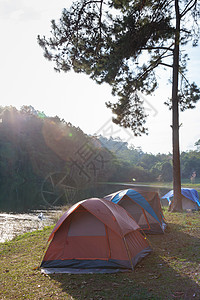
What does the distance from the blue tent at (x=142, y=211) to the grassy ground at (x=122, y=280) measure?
137cm

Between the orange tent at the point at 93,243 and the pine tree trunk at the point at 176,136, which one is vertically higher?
the pine tree trunk at the point at 176,136

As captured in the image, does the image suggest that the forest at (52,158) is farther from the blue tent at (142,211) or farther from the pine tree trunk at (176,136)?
the blue tent at (142,211)

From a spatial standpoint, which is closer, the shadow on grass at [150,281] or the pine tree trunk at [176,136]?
the shadow on grass at [150,281]

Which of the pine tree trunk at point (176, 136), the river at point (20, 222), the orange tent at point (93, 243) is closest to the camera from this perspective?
the orange tent at point (93, 243)

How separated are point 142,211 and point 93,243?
333 centimetres

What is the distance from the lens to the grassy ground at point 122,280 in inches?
175

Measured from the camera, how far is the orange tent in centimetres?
575

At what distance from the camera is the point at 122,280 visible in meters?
5.03

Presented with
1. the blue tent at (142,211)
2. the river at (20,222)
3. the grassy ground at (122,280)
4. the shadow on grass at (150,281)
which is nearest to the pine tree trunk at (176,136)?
the blue tent at (142,211)

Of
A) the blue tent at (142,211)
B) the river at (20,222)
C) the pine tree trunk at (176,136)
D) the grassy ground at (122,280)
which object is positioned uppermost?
the pine tree trunk at (176,136)

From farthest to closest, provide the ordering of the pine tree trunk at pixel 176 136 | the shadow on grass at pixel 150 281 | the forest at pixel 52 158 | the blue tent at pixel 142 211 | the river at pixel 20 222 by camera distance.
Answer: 1. the forest at pixel 52 158
2. the pine tree trunk at pixel 176 136
3. the river at pixel 20 222
4. the blue tent at pixel 142 211
5. the shadow on grass at pixel 150 281

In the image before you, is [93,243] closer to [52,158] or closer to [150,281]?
[150,281]

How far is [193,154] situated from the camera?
296 feet

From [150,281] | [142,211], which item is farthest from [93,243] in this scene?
[142,211]
